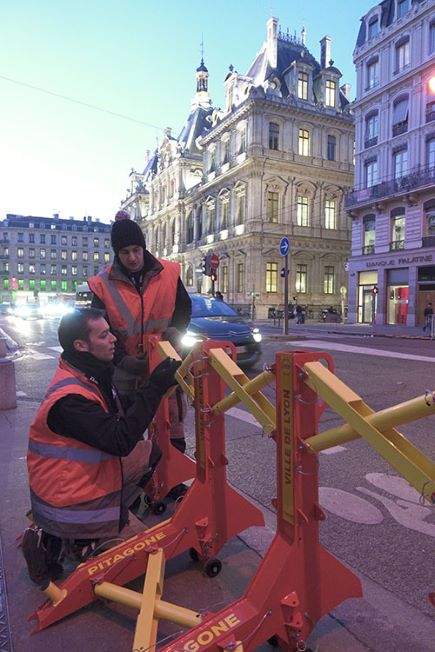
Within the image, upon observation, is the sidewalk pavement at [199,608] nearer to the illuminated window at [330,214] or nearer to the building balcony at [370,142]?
the building balcony at [370,142]

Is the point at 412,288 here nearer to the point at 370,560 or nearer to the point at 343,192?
the point at 343,192

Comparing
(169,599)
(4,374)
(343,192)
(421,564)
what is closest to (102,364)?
(169,599)

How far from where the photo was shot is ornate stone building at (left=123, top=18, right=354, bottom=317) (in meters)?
38.7

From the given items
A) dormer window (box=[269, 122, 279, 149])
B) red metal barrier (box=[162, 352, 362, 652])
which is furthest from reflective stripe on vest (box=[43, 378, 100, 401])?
dormer window (box=[269, 122, 279, 149])

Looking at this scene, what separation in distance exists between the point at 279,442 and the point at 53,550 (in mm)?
1410

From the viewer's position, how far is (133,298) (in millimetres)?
3080

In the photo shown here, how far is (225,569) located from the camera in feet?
8.26

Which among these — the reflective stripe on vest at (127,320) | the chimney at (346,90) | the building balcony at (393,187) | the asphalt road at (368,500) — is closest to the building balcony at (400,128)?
the building balcony at (393,187)

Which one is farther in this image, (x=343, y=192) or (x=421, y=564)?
(x=343, y=192)

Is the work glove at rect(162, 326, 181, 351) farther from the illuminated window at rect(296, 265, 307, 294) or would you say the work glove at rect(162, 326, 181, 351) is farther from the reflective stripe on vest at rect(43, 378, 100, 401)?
the illuminated window at rect(296, 265, 307, 294)

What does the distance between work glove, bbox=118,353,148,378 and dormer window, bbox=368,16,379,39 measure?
112 ft

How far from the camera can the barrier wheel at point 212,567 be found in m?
2.44

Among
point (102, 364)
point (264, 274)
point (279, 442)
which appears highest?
point (264, 274)

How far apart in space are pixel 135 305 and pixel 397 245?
93.1 ft
